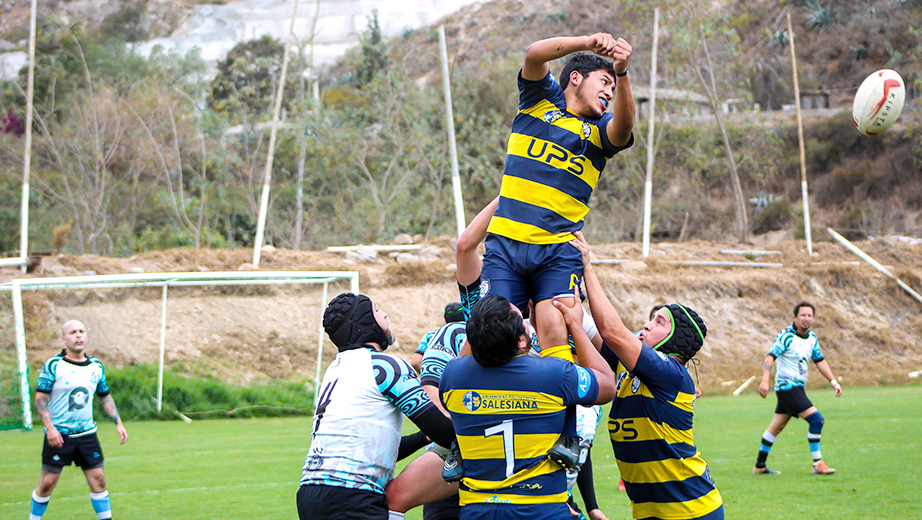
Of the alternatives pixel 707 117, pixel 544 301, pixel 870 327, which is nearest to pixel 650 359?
pixel 544 301

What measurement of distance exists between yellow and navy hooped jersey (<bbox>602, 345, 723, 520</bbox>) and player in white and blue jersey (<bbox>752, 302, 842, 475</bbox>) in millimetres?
6120

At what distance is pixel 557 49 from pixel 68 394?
6064 millimetres

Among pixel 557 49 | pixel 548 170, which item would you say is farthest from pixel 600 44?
pixel 548 170

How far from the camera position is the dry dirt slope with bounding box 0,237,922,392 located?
20.0m

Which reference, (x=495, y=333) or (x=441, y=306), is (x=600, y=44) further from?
(x=441, y=306)

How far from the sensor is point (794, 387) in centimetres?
1032

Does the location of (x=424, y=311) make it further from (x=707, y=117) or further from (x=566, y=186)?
(x=707, y=117)

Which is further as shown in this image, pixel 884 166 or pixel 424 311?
pixel 884 166

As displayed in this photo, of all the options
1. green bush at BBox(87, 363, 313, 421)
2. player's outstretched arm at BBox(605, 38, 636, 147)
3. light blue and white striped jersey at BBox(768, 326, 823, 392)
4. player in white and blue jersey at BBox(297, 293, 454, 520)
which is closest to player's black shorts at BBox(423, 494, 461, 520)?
player in white and blue jersey at BBox(297, 293, 454, 520)

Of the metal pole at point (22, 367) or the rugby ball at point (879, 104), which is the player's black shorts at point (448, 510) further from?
the metal pole at point (22, 367)

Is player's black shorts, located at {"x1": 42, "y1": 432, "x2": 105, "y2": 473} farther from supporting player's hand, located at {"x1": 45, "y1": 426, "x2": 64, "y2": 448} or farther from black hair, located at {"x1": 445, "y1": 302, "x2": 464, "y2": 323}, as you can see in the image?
black hair, located at {"x1": 445, "y1": 302, "x2": 464, "y2": 323}

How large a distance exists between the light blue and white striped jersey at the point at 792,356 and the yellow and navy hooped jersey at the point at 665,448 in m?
6.72

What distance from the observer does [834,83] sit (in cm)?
5806

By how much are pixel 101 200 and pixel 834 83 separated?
50037 mm
